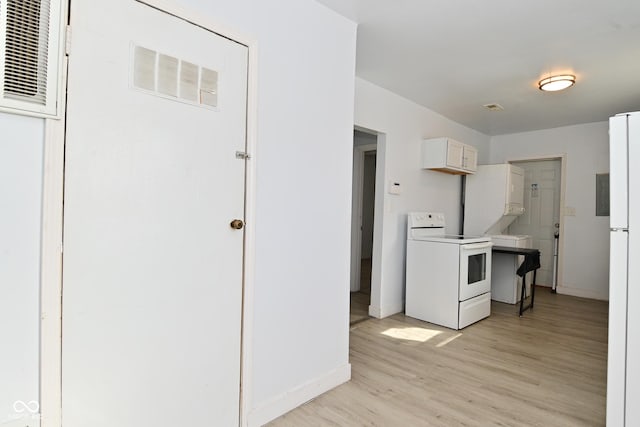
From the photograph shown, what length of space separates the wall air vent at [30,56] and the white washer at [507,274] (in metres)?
4.75

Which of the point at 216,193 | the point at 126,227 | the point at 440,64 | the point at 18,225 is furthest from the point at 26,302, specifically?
the point at 440,64

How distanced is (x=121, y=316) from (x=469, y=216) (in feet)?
15.0

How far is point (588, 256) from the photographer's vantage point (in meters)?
4.89

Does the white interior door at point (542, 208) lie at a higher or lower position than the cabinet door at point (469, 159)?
lower

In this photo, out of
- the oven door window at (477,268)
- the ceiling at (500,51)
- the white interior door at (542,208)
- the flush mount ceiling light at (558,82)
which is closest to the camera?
the ceiling at (500,51)

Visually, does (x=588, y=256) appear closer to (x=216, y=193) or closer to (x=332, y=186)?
(x=332, y=186)

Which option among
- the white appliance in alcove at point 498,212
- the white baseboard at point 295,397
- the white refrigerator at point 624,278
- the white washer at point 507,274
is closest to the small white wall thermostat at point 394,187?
the white appliance in alcove at point 498,212

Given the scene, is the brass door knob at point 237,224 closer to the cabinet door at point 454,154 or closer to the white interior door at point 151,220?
the white interior door at point 151,220

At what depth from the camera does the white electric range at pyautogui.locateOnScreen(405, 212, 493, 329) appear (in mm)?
3445

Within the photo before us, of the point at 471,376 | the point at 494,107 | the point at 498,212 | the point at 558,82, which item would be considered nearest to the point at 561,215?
the point at 498,212

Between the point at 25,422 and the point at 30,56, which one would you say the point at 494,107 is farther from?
the point at 25,422

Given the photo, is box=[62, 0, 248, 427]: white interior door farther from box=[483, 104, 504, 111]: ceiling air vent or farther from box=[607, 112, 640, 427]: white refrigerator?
box=[483, 104, 504, 111]: ceiling air vent

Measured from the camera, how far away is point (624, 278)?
1654 mm

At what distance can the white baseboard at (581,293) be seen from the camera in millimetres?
4746
